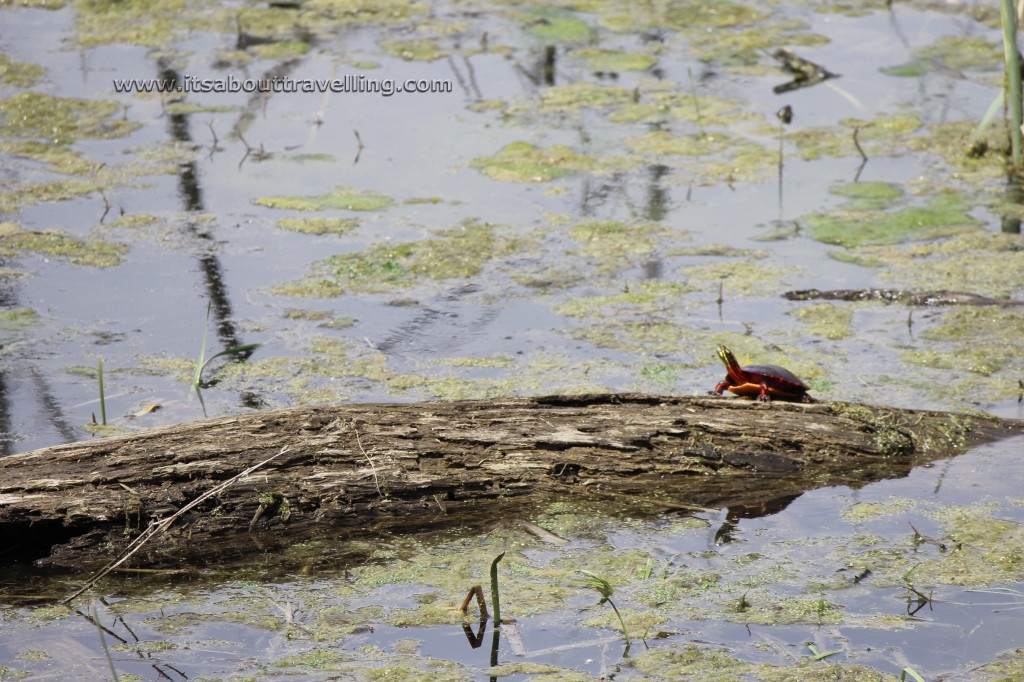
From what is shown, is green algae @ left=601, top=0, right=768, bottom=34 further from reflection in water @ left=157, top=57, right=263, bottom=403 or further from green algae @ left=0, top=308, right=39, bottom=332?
green algae @ left=0, top=308, right=39, bottom=332

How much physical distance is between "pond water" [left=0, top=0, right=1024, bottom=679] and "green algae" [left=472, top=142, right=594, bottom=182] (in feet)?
0.08

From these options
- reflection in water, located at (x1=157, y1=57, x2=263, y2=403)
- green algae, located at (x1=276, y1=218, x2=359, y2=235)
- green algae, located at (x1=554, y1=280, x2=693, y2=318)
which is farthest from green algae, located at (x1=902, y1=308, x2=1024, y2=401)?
green algae, located at (x1=276, y1=218, x2=359, y2=235)

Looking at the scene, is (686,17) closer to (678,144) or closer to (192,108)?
(678,144)

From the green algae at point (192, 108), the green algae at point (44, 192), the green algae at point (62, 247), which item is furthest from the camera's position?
the green algae at point (192, 108)

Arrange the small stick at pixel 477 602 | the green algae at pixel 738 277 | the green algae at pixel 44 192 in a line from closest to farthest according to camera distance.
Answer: the small stick at pixel 477 602 → the green algae at pixel 738 277 → the green algae at pixel 44 192

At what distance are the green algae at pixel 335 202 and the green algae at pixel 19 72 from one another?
276 centimetres

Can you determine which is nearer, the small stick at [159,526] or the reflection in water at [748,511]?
the small stick at [159,526]

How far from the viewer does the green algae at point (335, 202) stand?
6402 mm

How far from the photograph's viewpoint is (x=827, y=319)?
5.13m

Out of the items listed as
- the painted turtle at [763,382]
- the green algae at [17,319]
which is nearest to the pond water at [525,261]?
the green algae at [17,319]

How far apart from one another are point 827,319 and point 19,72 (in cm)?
600

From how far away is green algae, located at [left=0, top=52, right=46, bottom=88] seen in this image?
816 cm

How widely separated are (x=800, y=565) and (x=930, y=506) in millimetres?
571

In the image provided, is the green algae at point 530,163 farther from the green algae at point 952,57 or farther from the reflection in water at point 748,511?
the reflection in water at point 748,511
